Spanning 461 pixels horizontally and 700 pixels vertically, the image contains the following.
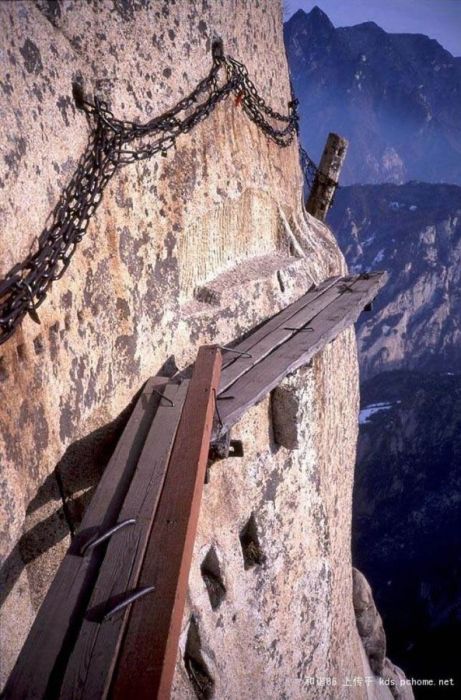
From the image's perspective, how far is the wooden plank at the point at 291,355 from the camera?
2.77m

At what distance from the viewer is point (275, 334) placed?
3709 mm

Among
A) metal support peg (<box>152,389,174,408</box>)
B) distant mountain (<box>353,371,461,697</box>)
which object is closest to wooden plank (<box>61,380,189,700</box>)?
metal support peg (<box>152,389,174,408</box>)

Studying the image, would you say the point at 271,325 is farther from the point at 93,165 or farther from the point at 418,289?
the point at 418,289

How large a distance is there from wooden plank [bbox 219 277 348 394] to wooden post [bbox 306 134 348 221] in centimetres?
299

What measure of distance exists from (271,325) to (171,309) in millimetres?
1065

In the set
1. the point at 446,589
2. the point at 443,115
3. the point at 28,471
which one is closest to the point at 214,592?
the point at 28,471

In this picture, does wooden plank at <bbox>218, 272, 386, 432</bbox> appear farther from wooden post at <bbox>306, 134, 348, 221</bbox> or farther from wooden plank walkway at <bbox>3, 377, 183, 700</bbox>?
wooden post at <bbox>306, 134, 348, 221</bbox>

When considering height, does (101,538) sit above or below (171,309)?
below

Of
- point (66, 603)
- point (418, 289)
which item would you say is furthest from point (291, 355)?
point (418, 289)

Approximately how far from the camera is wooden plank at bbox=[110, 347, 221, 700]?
3.97 feet

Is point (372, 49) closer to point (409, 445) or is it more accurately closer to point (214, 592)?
point (409, 445)

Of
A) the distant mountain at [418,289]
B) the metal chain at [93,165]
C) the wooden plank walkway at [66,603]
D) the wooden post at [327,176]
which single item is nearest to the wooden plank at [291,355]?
the wooden plank walkway at [66,603]

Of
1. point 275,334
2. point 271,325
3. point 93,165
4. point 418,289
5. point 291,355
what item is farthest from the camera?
point 418,289

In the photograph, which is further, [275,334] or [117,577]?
[275,334]
